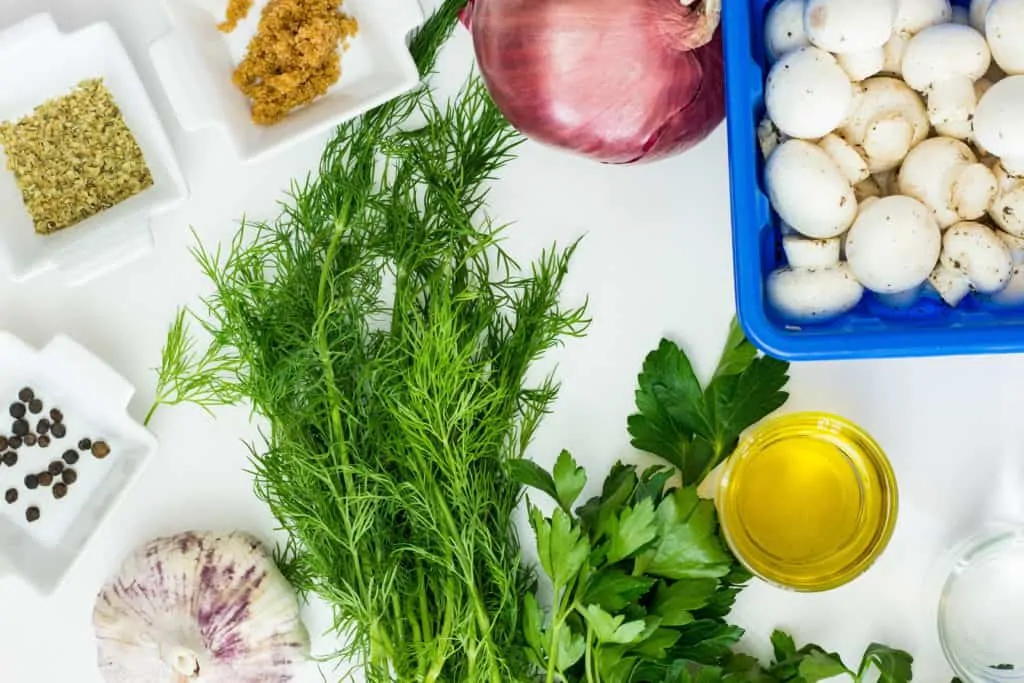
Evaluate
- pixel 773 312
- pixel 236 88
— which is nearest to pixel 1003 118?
pixel 773 312

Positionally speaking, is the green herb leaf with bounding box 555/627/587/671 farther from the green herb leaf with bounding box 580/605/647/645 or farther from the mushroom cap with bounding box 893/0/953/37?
the mushroom cap with bounding box 893/0/953/37

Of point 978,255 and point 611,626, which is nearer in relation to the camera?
point 978,255

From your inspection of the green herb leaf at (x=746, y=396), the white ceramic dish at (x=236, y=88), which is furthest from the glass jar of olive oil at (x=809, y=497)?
the white ceramic dish at (x=236, y=88)

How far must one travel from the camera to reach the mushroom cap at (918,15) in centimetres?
78

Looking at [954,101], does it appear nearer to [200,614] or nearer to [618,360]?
[618,360]

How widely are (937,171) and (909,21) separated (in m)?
0.11

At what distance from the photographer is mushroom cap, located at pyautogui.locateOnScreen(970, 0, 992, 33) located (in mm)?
784

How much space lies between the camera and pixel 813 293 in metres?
0.80

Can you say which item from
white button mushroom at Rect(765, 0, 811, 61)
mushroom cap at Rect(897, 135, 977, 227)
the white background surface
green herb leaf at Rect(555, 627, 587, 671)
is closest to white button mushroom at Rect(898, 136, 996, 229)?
mushroom cap at Rect(897, 135, 977, 227)

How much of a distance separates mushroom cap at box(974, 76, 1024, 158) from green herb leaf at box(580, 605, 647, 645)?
1.52 feet

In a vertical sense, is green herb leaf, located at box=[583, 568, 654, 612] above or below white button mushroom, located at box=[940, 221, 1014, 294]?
below

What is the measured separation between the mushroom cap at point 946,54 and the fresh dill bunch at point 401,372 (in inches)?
14.5

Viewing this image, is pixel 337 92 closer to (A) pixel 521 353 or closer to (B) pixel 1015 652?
(A) pixel 521 353

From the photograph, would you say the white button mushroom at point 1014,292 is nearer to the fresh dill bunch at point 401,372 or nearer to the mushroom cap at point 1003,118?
the mushroom cap at point 1003,118
